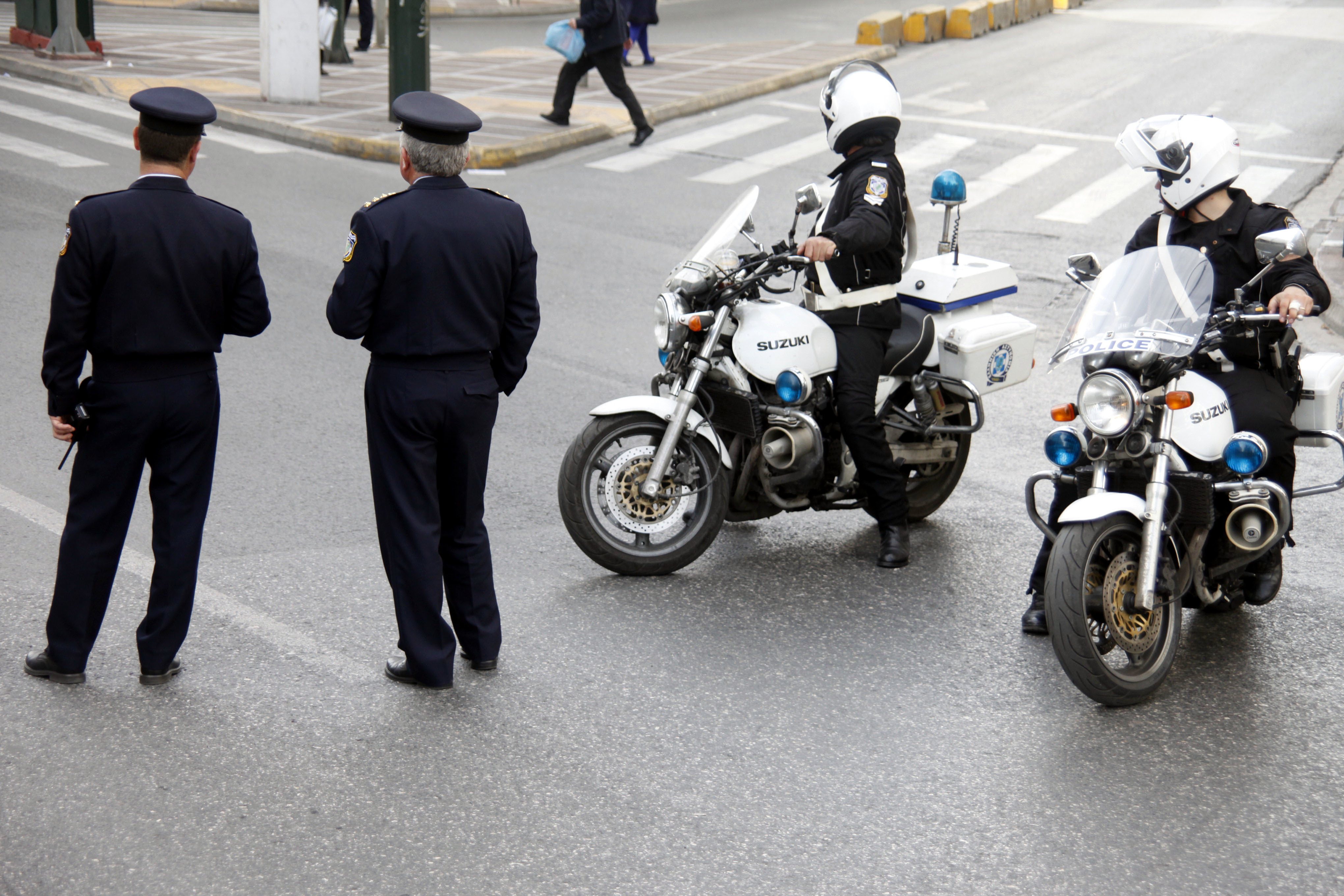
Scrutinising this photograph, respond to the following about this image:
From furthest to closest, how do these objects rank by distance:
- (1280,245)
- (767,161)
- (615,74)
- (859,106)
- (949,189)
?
1. (615,74)
2. (767,161)
3. (949,189)
4. (859,106)
5. (1280,245)

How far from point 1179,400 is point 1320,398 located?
95 cm

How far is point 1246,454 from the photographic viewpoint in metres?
4.58

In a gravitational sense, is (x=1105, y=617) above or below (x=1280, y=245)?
below

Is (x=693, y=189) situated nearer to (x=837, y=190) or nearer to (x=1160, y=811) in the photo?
(x=837, y=190)

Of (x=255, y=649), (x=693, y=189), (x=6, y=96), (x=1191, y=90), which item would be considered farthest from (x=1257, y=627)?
(x=1191, y=90)

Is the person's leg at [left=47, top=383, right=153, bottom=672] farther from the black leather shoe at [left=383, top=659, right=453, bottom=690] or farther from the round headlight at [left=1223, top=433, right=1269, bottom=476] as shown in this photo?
the round headlight at [left=1223, top=433, right=1269, bottom=476]

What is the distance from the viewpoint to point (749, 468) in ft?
18.4

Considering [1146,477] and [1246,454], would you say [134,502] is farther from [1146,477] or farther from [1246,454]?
[1246,454]

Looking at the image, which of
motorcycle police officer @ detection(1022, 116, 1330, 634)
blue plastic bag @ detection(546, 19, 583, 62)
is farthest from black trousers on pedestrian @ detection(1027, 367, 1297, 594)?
blue plastic bag @ detection(546, 19, 583, 62)

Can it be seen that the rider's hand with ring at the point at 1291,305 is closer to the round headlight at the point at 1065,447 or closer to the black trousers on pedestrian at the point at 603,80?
the round headlight at the point at 1065,447

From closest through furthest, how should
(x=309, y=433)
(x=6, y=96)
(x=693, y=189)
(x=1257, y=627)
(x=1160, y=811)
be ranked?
(x=1160, y=811) → (x=1257, y=627) → (x=309, y=433) → (x=693, y=189) → (x=6, y=96)

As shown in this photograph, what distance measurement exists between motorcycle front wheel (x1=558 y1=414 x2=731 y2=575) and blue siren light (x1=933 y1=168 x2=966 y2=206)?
1.45 m

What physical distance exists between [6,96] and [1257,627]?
14.6 metres

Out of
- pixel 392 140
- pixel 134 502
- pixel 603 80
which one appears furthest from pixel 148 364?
pixel 603 80
